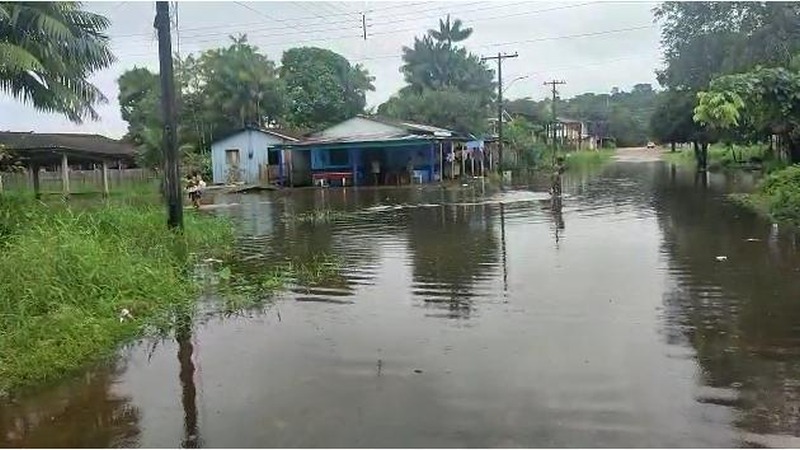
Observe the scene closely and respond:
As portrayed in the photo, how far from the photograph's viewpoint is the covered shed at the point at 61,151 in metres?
31.9

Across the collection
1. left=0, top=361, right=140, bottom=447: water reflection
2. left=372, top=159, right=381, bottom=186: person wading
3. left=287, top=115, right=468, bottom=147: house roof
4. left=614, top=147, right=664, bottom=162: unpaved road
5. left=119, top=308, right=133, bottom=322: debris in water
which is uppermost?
left=287, top=115, right=468, bottom=147: house roof

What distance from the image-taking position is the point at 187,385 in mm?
6020

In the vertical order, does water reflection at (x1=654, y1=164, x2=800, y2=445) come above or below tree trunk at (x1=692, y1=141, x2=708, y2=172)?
below

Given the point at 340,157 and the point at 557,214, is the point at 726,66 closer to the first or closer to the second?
the point at 557,214

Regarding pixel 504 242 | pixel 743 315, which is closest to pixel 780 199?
pixel 504 242

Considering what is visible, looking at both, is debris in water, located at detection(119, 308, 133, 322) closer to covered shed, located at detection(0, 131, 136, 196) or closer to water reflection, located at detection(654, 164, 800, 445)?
water reflection, located at detection(654, 164, 800, 445)

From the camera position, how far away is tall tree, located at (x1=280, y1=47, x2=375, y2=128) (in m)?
52.1

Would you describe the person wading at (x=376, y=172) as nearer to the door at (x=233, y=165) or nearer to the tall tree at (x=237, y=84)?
the door at (x=233, y=165)

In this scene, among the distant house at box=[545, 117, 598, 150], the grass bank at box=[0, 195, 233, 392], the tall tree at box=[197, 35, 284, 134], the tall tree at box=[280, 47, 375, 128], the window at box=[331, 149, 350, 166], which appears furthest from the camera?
the distant house at box=[545, 117, 598, 150]

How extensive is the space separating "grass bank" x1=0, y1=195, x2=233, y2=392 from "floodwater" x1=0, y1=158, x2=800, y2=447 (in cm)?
45

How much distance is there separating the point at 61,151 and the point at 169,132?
68.1 ft

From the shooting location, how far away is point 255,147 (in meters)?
40.2

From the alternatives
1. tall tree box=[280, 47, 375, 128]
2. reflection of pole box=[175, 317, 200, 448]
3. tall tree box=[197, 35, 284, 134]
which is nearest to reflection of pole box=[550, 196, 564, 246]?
reflection of pole box=[175, 317, 200, 448]

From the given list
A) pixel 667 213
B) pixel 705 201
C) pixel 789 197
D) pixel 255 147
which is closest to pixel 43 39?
pixel 667 213
